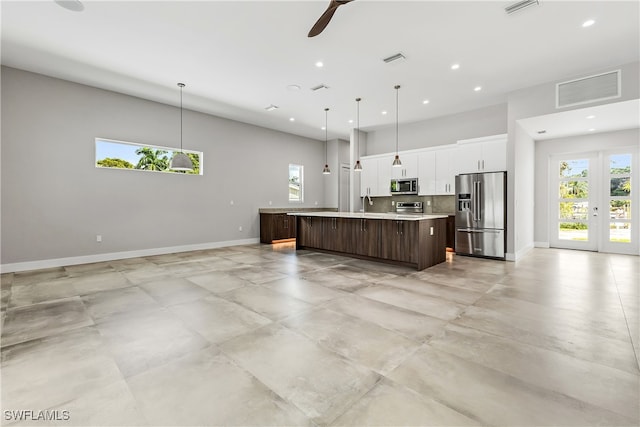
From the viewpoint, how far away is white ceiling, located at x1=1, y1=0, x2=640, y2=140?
131 inches

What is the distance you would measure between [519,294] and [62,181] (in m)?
7.55

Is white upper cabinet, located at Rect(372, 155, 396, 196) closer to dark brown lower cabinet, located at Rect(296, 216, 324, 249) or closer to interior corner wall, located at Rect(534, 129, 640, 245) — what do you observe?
dark brown lower cabinet, located at Rect(296, 216, 324, 249)

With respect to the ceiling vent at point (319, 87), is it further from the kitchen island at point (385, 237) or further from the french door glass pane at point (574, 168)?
the french door glass pane at point (574, 168)

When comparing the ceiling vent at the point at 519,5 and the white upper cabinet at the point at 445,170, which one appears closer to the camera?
the ceiling vent at the point at 519,5

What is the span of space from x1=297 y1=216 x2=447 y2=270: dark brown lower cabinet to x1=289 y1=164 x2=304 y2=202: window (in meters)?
3.05

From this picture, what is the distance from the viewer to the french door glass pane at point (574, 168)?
6969mm

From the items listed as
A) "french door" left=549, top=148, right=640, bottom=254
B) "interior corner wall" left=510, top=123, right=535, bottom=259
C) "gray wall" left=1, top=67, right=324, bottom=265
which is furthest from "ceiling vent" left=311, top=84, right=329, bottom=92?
"french door" left=549, top=148, right=640, bottom=254

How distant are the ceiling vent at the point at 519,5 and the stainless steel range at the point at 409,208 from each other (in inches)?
197

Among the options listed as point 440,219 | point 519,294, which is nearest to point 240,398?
point 519,294

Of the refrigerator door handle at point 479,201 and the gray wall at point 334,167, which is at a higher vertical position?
the gray wall at point 334,167

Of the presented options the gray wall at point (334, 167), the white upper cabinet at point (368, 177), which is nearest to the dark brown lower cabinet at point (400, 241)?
the white upper cabinet at point (368, 177)

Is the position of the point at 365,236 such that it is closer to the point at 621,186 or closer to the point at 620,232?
the point at 620,232

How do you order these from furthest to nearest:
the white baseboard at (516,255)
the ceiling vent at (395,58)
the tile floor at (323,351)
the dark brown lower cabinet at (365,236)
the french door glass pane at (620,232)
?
the french door glass pane at (620,232), the white baseboard at (516,255), the dark brown lower cabinet at (365,236), the ceiling vent at (395,58), the tile floor at (323,351)

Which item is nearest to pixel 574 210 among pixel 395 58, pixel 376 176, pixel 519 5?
pixel 376 176
